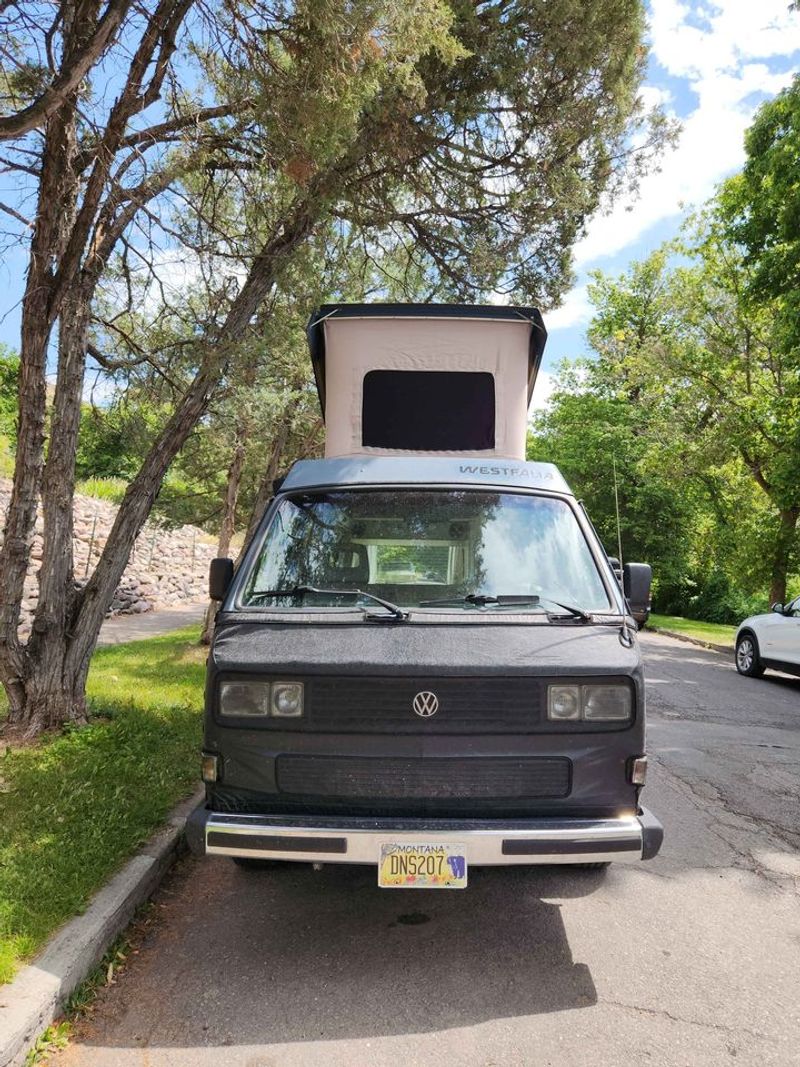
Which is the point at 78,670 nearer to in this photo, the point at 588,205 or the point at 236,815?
the point at 236,815

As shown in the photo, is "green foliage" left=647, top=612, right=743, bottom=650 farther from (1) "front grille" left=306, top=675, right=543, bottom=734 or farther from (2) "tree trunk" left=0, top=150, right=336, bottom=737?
(1) "front grille" left=306, top=675, right=543, bottom=734

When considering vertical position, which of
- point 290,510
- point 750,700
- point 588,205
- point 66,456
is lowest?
point 750,700

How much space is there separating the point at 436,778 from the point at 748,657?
445 inches

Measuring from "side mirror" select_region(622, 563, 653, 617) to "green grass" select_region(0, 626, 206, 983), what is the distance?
2976mm

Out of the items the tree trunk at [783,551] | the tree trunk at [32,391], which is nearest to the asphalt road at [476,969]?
the tree trunk at [32,391]

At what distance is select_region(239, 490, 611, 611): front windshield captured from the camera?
4016 millimetres

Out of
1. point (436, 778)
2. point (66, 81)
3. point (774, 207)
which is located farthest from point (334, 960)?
point (774, 207)

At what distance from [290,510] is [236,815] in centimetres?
171

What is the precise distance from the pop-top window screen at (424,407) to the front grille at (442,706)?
277cm

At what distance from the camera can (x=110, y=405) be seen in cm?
803

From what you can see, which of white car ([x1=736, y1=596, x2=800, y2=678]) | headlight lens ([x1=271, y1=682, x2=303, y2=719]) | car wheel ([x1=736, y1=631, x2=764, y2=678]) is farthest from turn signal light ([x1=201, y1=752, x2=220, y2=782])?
car wheel ([x1=736, y1=631, x2=764, y2=678])

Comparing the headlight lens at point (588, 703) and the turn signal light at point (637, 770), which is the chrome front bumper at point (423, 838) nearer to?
the turn signal light at point (637, 770)

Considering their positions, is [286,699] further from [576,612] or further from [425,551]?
[576,612]

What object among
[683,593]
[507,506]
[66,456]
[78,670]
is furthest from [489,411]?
[683,593]
